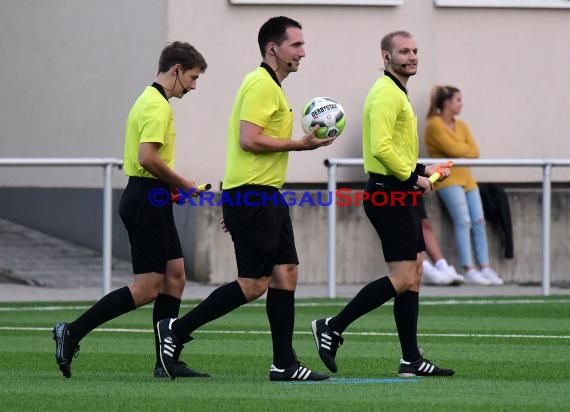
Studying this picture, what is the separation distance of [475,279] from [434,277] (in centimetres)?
58

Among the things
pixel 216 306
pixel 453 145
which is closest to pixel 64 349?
pixel 216 306

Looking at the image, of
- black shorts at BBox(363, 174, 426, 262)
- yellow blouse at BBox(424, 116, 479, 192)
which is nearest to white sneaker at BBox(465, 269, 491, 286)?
yellow blouse at BBox(424, 116, 479, 192)

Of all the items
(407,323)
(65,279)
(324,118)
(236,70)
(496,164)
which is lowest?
(65,279)

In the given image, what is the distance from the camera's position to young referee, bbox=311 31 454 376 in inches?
418

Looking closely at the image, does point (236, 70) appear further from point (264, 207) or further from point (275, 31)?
point (264, 207)

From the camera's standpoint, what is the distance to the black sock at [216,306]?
399 inches

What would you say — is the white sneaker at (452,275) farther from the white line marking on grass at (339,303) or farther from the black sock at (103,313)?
the black sock at (103,313)

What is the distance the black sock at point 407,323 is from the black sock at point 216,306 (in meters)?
1.10

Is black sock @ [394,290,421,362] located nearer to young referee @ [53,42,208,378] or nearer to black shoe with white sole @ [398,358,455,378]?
black shoe with white sole @ [398,358,455,378]

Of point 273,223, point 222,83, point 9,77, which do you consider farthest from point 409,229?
point 9,77

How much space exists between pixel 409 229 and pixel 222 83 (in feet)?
30.7

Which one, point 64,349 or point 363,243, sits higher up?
point 363,243

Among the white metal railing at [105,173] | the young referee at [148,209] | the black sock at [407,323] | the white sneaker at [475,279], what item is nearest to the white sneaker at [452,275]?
the white sneaker at [475,279]

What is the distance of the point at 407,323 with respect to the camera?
1071cm
